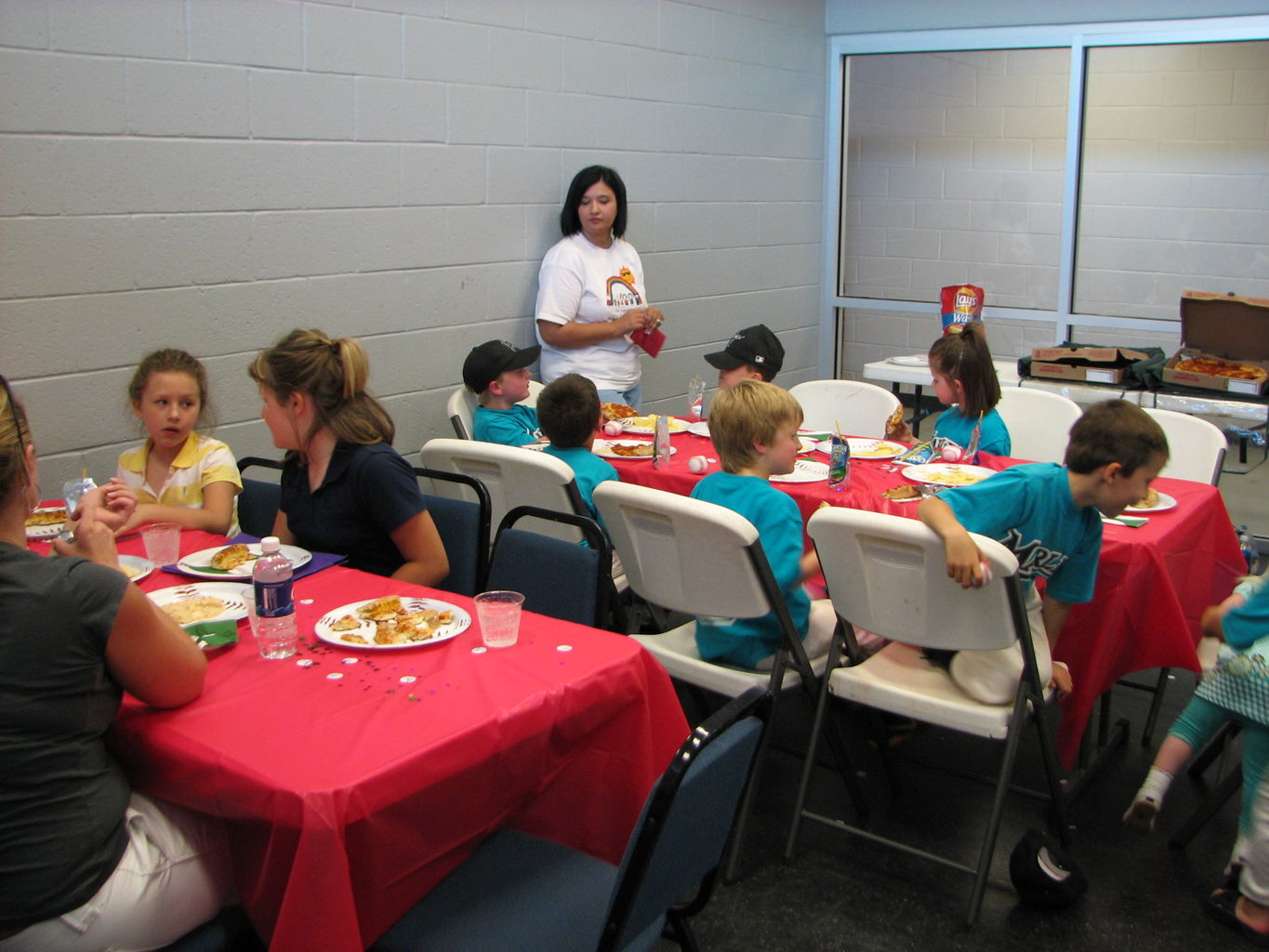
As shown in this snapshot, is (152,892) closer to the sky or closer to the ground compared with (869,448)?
closer to the ground

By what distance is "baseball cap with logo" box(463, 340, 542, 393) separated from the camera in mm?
3941

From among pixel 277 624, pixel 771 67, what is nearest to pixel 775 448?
pixel 277 624

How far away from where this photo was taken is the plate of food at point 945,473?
10.6ft

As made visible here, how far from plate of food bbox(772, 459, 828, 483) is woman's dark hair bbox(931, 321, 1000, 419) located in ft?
1.68

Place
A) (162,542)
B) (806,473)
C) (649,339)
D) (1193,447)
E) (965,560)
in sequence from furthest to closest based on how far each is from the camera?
(649,339), (1193,447), (806,473), (162,542), (965,560)

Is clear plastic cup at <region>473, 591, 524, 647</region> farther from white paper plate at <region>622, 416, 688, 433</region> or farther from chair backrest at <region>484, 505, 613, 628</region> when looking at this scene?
white paper plate at <region>622, 416, 688, 433</region>

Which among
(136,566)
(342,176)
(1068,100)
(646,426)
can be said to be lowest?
(136,566)

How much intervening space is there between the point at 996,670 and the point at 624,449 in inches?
65.4

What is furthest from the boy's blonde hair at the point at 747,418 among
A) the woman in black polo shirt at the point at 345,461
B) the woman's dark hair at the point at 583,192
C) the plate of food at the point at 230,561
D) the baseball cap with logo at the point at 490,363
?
the woman's dark hair at the point at 583,192

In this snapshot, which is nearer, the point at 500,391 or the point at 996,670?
the point at 996,670

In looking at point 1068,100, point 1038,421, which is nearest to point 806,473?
point 1038,421

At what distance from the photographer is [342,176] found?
4027 millimetres

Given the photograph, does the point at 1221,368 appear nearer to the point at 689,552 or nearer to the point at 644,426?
the point at 644,426

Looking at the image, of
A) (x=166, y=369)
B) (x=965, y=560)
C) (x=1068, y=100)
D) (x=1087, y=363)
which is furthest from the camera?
(x=1068, y=100)
